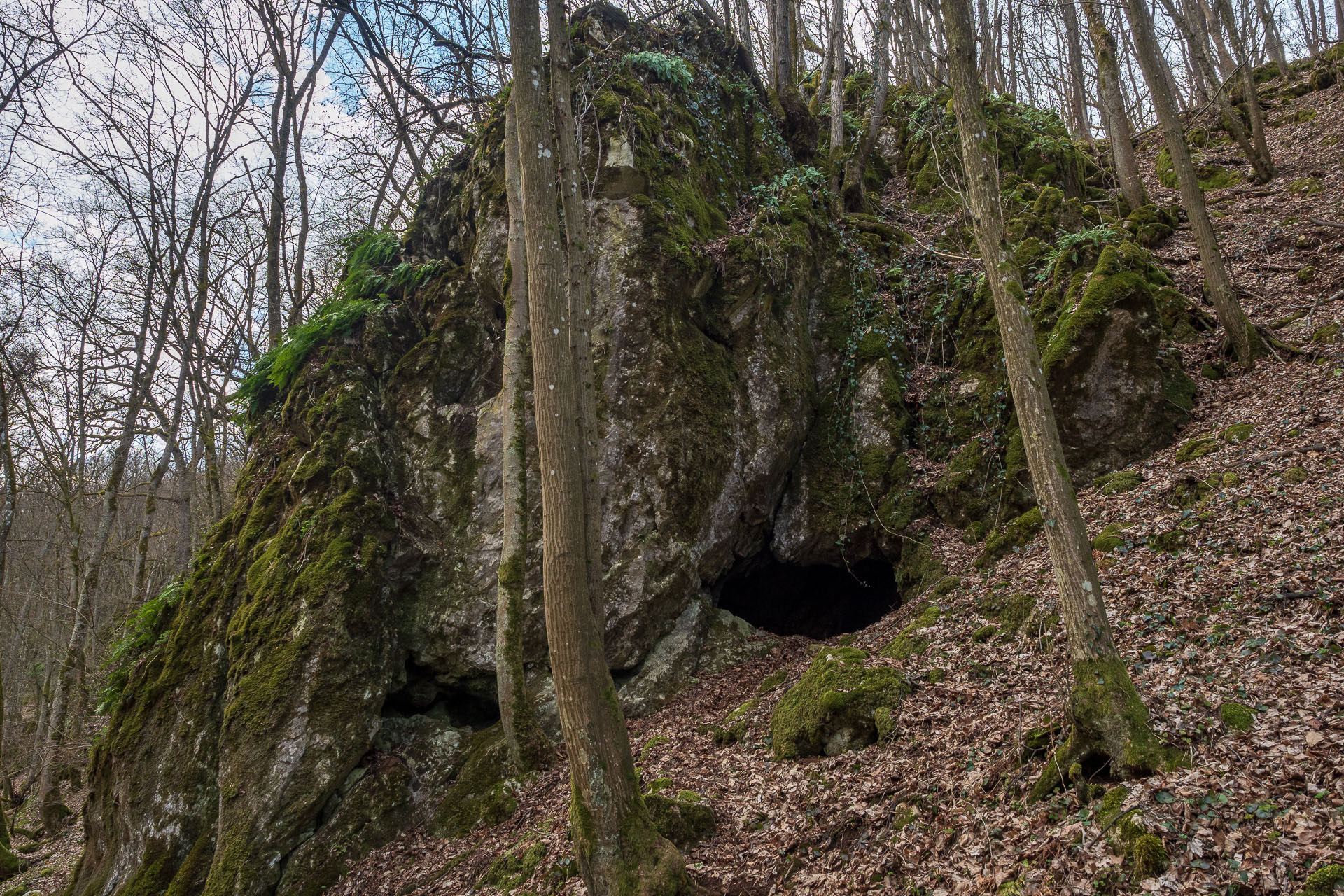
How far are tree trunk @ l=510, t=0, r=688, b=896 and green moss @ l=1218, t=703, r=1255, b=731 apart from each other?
3.46 meters

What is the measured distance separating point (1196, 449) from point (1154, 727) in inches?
179

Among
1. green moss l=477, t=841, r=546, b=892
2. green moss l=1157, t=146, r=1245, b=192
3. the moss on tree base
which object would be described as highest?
green moss l=1157, t=146, r=1245, b=192

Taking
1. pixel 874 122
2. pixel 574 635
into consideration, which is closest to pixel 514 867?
pixel 574 635

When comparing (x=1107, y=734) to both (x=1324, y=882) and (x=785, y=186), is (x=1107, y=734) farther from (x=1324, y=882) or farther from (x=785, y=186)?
(x=785, y=186)

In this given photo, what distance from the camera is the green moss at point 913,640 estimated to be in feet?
20.9

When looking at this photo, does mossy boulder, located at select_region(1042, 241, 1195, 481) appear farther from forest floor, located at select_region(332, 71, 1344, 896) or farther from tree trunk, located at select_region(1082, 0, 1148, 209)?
tree trunk, located at select_region(1082, 0, 1148, 209)

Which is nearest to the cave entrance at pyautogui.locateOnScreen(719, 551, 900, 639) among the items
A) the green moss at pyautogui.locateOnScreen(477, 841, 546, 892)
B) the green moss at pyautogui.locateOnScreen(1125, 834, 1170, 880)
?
the green moss at pyautogui.locateOnScreen(477, 841, 546, 892)

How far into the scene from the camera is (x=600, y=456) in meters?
8.66

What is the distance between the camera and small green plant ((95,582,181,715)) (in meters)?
8.47

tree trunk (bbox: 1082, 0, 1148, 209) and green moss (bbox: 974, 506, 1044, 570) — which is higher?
tree trunk (bbox: 1082, 0, 1148, 209)

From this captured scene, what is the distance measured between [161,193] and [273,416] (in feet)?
25.9

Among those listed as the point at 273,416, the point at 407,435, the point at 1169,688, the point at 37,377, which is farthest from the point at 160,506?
the point at 1169,688

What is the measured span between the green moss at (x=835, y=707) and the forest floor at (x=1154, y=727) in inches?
7.6

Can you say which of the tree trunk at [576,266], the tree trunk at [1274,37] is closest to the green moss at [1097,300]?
the tree trunk at [576,266]
